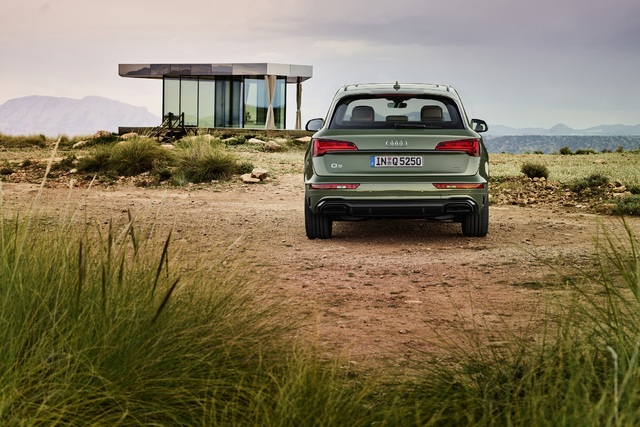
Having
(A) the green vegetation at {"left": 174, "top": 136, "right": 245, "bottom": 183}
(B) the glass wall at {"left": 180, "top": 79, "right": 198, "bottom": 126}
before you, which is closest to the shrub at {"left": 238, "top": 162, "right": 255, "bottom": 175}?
(A) the green vegetation at {"left": 174, "top": 136, "right": 245, "bottom": 183}

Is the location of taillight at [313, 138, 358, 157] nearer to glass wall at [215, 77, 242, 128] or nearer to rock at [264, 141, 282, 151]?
rock at [264, 141, 282, 151]

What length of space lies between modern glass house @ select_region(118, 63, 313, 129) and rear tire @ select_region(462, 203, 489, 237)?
3771cm

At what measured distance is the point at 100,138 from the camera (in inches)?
1503

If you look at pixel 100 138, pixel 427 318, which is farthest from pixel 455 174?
pixel 100 138

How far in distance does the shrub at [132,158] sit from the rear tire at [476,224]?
10.9 metres

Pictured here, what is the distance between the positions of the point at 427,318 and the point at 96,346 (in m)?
3.69

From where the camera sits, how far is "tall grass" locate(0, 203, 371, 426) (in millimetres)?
3367

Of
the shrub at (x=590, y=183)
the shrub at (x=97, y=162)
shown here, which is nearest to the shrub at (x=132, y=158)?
the shrub at (x=97, y=162)

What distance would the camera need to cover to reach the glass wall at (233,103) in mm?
49156

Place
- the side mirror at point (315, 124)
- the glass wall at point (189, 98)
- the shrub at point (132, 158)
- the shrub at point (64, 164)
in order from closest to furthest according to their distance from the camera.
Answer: the side mirror at point (315, 124) < the shrub at point (132, 158) < the shrub at point (64, 164) < the glass wall at point (189, 98)

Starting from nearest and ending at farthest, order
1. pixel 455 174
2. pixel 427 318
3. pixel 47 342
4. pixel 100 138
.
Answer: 1. pixel 47 342
2. pixel 427 318
3. pixel 455 174
4. pixel 100 138

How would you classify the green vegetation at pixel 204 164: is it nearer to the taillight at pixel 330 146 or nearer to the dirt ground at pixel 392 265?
the dirt ground at pixel 392 265

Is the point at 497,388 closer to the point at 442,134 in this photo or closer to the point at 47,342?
the point at 47,342

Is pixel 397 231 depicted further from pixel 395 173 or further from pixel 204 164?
pixel 204 164
